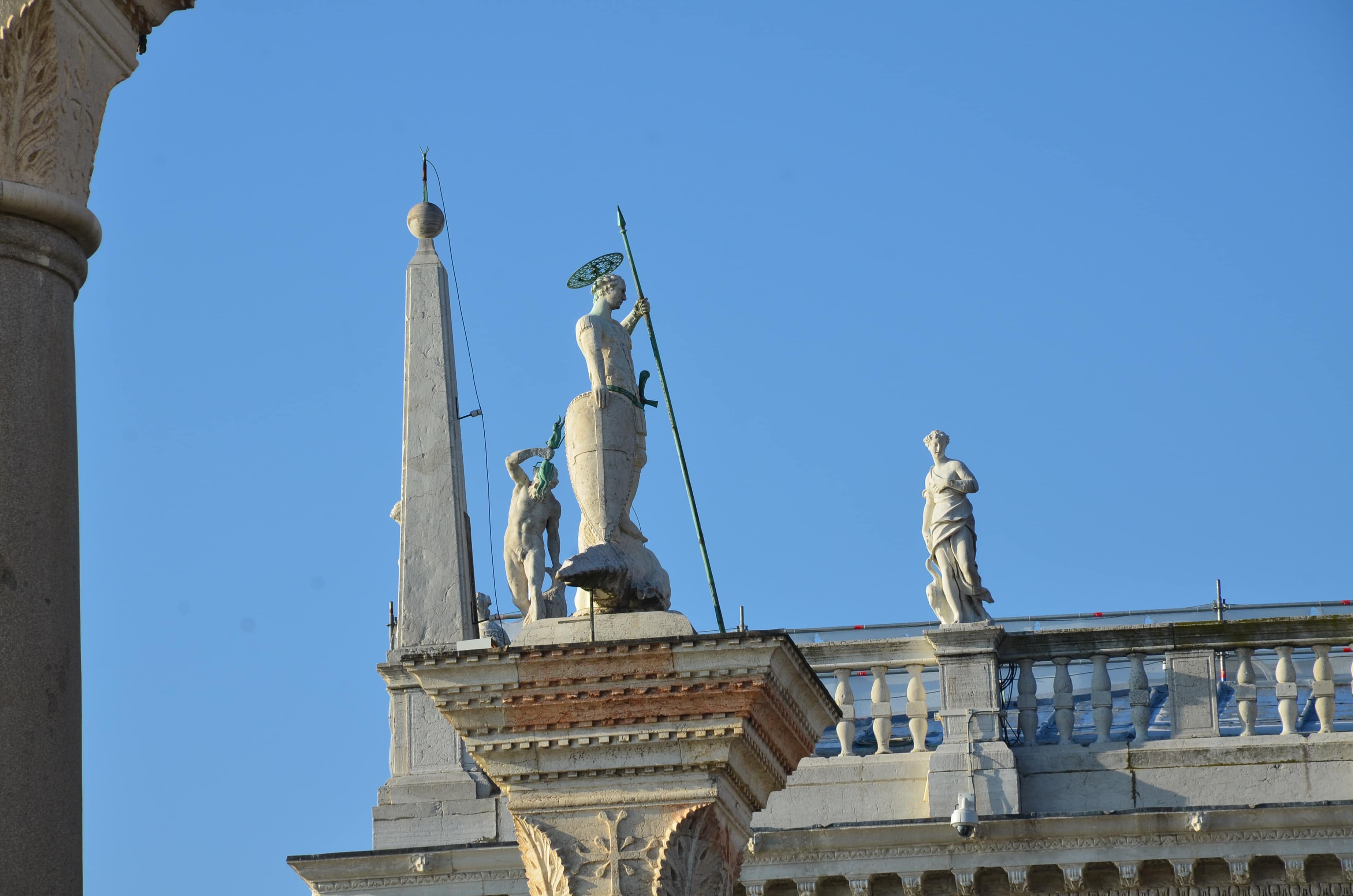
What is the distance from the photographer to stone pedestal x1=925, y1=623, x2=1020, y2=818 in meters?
19.0

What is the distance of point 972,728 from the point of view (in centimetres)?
1927

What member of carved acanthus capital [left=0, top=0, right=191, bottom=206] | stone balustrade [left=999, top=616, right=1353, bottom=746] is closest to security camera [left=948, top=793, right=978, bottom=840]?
stone balustrade [left=999, top=616, right=1353, bottom=746]

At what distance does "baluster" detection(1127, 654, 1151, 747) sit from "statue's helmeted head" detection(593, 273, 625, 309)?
686cm

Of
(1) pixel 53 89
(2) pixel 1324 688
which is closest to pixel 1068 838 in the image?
(2) pixel 1324 688

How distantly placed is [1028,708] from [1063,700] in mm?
324

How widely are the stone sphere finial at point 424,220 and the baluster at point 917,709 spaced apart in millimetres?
7887

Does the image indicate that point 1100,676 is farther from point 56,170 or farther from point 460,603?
point 56,170

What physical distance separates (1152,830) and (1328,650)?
2.25m

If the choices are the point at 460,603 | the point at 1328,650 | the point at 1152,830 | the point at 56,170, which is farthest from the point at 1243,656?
the point at 56,170

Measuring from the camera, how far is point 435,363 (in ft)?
77.5

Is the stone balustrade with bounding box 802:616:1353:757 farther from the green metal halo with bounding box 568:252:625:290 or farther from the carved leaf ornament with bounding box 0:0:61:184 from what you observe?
the carved leaf ornament with bounding box 0:0:61:184

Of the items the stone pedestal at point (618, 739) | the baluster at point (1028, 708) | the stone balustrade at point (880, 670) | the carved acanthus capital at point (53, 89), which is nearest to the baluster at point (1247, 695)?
the baluster at point (1028, 708)

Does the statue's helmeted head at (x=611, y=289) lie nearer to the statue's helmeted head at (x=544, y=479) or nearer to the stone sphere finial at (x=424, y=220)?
the statue's helmeted head at (x=544, y=479)

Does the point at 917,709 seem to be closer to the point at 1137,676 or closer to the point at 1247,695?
the point at 1137,676
